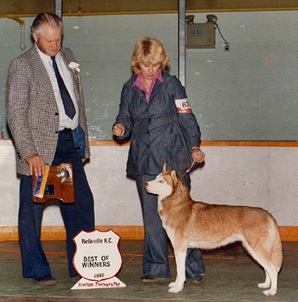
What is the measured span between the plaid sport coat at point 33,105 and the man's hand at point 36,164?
52 mm

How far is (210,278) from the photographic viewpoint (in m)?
6.29

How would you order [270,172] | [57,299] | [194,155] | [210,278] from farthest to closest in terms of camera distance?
[270,172], [210,278], [194,155], [57,299]

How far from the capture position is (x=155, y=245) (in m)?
5.95

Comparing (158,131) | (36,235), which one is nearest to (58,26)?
(158,131)

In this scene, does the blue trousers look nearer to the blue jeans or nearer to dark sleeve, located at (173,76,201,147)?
the blue jeans

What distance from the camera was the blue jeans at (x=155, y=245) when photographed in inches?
233

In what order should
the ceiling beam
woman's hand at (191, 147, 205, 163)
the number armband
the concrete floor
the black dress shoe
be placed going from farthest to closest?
the ceiling beam
the black dress shoe
the number armband
woman's hand at (191, 147, 205, 163)
the concrete floor

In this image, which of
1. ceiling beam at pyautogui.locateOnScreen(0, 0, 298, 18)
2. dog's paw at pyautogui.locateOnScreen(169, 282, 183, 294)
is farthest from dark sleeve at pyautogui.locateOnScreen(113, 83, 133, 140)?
ceiling beam at pyautogui.locateOnScreen(0, 0, 298, 18)

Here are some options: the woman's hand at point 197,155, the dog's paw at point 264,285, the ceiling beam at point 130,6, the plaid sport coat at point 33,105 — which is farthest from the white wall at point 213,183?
the plaid sport coat at point 33,105

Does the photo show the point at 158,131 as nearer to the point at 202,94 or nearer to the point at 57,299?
the point at 57,299

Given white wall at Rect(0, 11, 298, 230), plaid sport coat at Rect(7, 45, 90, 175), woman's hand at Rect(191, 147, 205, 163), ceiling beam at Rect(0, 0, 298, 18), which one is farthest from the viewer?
ceiling beam at Rect(0, 0, 298, 18)

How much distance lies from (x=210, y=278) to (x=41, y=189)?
159 centimetres

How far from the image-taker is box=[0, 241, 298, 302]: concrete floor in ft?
18.0

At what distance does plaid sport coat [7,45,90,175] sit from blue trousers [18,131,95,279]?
0.12 m
